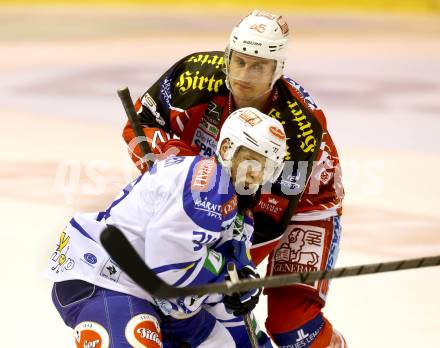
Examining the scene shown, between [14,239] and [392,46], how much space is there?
19.9 ft

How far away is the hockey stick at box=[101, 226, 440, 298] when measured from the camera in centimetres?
335

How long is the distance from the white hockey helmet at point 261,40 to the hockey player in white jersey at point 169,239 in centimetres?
44

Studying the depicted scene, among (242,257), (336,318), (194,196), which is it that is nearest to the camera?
(194,196)

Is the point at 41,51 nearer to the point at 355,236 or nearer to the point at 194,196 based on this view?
the point at 355,236

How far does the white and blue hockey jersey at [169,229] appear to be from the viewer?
3.60m

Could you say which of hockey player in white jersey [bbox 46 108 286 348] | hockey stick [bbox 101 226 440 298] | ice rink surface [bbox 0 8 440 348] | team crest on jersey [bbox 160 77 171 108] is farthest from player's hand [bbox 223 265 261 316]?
ice rink surface [bbox 0 8 440 348]

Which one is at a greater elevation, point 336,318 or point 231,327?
point 231,327

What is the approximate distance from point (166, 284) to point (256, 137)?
573mm

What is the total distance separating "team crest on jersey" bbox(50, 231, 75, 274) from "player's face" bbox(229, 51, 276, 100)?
0.81 meters

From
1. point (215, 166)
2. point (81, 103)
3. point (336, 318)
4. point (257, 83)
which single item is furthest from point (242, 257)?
point (81, 103)

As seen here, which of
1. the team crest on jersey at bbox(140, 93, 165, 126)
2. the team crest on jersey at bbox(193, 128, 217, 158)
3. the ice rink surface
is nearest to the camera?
the team crest on jersey at bbox(193, 128, 217, 158)

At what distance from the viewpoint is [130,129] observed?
15.1 feet

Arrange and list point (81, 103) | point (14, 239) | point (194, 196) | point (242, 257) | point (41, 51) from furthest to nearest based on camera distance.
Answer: point (41, 51) < point (81, 103) < point (14, 239) < point (242, 257) < point (194, 196)

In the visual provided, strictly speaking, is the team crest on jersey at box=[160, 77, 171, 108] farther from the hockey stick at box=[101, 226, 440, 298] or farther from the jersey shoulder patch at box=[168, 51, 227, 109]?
the hockey stick at box=[101, 226, 440, 298]
